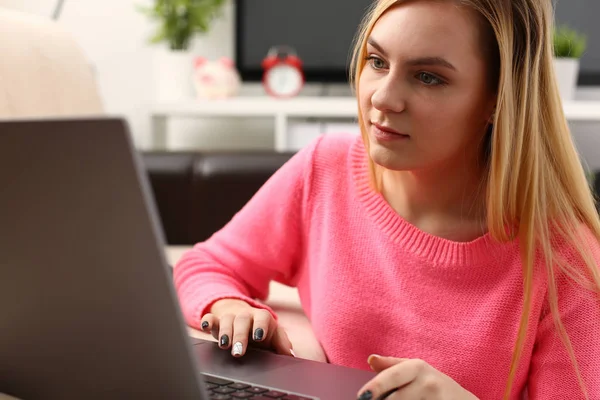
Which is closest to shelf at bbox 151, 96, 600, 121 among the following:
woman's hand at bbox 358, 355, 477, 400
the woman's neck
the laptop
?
the woman's neck

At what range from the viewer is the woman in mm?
895

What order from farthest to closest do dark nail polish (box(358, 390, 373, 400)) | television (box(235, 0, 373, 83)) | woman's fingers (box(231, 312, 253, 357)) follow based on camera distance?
television (box(235, 0, 373, 83)) < woman's fingers (box(231, 312, 253, 357)) < dark nail polish (box(358, 390, 373, 400))

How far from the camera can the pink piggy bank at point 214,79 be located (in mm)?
2705

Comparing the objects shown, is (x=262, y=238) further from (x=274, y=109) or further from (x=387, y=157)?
(x=274, y=109)

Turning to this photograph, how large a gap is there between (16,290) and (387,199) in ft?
2.18

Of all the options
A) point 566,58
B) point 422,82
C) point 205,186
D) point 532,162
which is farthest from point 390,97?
point 566,58

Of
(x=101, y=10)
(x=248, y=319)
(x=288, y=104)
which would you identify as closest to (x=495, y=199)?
(x=248, y=319)

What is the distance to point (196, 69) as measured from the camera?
2768 mm

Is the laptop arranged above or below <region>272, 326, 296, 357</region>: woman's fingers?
above

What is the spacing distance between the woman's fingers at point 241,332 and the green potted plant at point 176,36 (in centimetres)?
206

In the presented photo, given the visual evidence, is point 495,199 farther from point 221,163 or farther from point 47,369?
point 221,163

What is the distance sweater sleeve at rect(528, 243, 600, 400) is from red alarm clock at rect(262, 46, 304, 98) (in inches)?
77.1

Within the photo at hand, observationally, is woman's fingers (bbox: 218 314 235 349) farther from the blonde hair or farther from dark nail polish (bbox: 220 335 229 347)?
the blonde hair

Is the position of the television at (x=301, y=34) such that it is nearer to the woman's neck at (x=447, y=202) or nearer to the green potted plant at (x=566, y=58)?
the green potted plant at (x=566, y=58)
